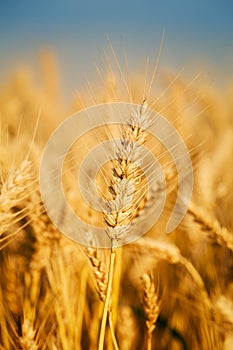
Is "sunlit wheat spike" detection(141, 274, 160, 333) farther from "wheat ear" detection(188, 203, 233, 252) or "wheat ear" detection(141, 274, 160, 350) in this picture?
"wheat ear" detection(188, 203, 233, 252)

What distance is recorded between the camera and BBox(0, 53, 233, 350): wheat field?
914mm

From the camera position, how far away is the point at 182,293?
139cm

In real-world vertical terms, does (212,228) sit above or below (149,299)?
above

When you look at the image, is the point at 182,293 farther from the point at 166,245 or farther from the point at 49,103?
the point at 49,103

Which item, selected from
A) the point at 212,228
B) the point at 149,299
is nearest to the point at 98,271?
the point at 149,299

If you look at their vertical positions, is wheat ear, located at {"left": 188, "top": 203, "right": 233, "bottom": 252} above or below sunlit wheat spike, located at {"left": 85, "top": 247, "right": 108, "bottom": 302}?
above

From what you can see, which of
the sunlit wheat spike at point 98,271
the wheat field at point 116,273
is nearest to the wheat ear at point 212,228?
the wheat field at point 116,273

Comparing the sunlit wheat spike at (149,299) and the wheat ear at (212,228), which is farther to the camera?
the wheat ear at (212,228)

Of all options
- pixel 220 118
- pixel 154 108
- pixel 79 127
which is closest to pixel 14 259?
pixel 79 127

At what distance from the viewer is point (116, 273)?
3.43 ft

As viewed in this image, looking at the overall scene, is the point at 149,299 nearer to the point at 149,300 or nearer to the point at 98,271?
the point at 149,300

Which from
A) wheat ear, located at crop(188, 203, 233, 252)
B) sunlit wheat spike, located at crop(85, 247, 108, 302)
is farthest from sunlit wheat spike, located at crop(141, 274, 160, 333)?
wheat ear, located at crop(188, 203, 233, 252)

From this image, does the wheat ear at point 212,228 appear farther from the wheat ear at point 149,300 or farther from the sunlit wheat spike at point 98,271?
the sunlit wheat spike at point 98,271

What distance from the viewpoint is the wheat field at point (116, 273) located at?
914 millimetres
